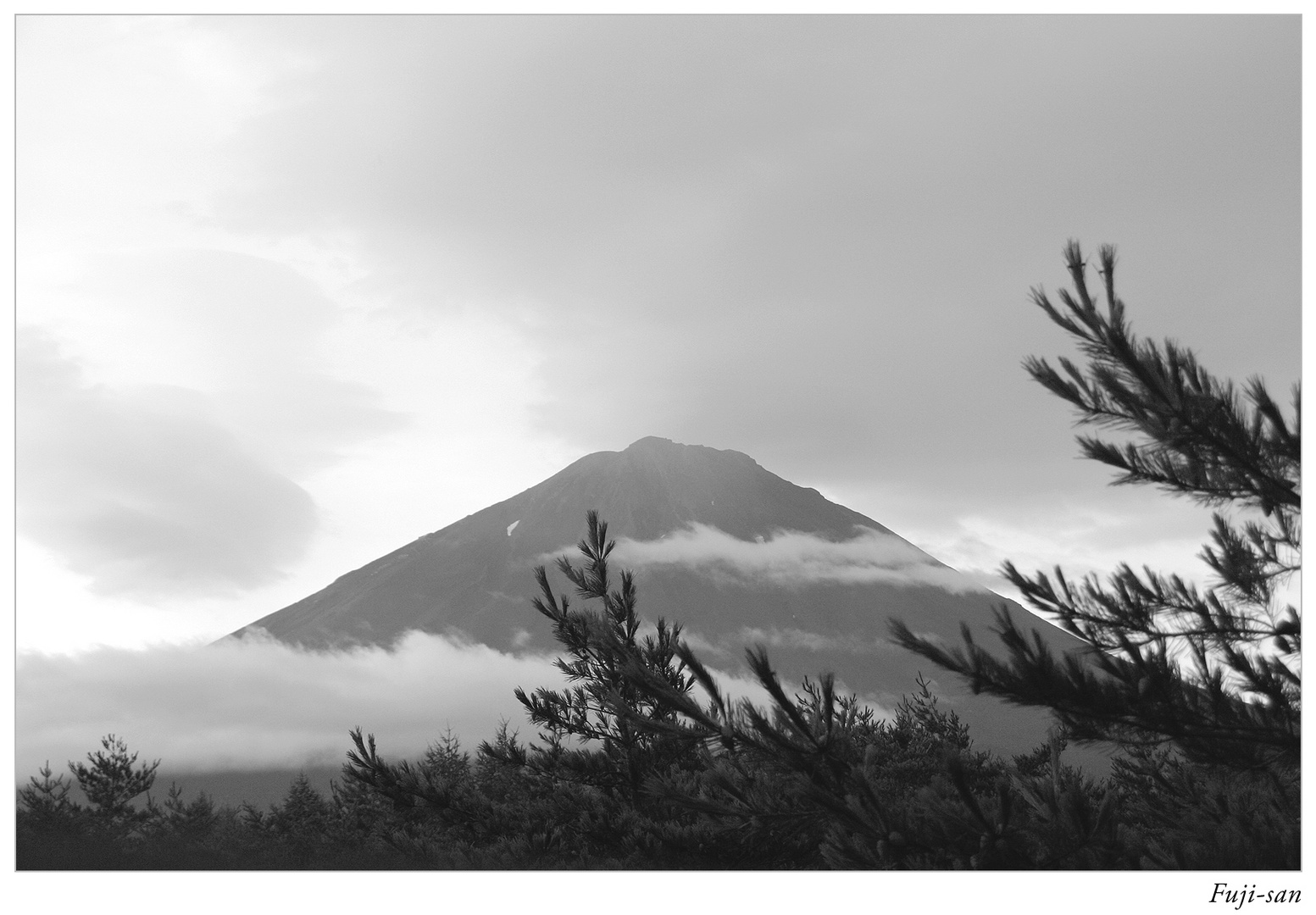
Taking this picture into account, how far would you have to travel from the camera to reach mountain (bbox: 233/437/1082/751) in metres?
65.8

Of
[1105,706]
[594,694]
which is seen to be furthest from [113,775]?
[1105,706]

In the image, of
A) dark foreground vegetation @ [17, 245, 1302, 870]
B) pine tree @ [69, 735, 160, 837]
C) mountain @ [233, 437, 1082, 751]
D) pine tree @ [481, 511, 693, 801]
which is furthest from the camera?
mountain @ [233, 437, 1082, 751]

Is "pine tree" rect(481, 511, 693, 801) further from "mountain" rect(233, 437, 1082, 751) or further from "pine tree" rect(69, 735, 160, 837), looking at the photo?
"mountain" rect(233, 437, 1082, 751)

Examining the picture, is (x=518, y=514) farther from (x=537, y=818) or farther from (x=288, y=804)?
(x=537, y=818)

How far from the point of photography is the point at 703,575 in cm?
7981

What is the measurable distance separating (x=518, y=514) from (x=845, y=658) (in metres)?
32.2

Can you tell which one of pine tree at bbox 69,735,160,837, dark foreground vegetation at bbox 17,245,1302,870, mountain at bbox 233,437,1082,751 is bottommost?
pine tree at bbox 69,735,160,837

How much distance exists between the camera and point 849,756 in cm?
230

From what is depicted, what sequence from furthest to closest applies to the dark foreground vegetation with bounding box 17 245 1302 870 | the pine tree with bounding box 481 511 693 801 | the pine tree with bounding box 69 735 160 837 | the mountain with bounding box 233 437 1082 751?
the mountain with bounding box 233 437 1082 751 → the pine tree with bounding box 69 735 160 837 → the pine tree with bounding box 481 511 693 801 → the dark foreground vegetation with bounding box 17 245 1302 870

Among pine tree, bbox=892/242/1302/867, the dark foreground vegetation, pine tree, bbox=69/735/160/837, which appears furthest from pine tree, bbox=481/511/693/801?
pine tree, bbox=69/735/160/837

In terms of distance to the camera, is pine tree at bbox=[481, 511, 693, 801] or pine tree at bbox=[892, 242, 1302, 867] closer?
pine tree at bbox=[892, 242, 1302, 867]

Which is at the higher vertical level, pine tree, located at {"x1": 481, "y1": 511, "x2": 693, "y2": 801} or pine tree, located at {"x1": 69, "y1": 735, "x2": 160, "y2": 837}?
pine tree, located at {"x1": 481, "y1": 511, "x2": 693, "y2": 801}

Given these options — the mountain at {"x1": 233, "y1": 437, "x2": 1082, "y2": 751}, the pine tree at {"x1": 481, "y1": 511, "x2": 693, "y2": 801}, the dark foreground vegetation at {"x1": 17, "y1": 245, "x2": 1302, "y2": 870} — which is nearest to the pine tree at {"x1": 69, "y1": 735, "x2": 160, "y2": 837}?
the pine tree at {"x1": 481, "y1": 511, "x2": 693, "y2": 801}
